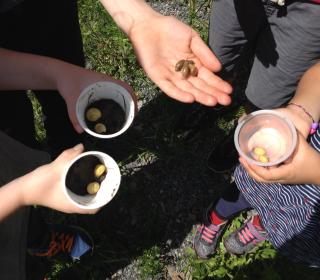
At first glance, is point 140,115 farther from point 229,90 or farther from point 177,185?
point 229,90

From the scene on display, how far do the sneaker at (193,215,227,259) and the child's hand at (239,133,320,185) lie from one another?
106 cm

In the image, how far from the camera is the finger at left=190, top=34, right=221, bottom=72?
6.29 feet

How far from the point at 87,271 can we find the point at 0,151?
108 centimetres

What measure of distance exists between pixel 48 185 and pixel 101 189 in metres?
0.24

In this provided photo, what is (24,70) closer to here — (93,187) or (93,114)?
(93,114)

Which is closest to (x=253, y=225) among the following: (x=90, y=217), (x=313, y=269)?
(x=313, y=269)

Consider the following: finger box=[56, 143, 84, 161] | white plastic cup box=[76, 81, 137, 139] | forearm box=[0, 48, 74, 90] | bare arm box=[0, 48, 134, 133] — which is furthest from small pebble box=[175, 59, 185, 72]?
finger box=[56, 143, 84, 161]

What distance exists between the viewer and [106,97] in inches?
74.5

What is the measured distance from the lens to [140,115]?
3.01 m

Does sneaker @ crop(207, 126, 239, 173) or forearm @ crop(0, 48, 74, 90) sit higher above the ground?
forearm @ crop(0, 48, 74, 90)

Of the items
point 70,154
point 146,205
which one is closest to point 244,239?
point 146,205

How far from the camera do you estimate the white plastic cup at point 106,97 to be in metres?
1.76

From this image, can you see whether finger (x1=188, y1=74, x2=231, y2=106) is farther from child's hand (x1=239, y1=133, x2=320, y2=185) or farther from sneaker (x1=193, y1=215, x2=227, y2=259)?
sneaker (x1=193, y1=215, x2=227, y2=259)

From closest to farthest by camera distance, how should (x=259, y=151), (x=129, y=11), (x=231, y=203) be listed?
(x=259, y=151)
(x=129, y=11)
(x=231, y=203)
